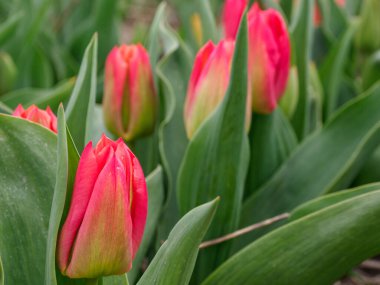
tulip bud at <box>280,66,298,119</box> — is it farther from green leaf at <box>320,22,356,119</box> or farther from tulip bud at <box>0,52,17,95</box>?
tulip bud at <box>0,52,17,95</box>

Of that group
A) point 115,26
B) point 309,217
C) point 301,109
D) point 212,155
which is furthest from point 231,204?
point 115,26

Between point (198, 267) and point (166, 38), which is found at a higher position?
point (166, 38)

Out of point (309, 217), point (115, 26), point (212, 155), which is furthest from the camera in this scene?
point (115, 26)

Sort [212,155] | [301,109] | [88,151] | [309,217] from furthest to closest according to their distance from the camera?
[301,109] → [212,155] → [309,217] → [88,151]

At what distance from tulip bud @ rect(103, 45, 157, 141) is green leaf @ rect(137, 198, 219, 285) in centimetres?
33

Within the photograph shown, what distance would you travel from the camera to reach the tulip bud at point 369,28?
1.50m

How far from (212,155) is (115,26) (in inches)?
36.4

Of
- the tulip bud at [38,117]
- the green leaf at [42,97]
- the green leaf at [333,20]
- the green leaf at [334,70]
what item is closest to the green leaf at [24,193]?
the tulip bud at [38,117]

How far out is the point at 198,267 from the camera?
105 centimetres

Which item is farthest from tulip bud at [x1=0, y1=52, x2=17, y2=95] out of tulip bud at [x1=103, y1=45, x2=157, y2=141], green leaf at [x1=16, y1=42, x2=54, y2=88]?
tulip bud at [x1=103, y1=45, x2=157, y2=141]

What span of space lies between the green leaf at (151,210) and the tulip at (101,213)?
0.29 metres

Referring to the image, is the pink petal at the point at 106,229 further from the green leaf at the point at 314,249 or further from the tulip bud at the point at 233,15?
the tulip bud at the point at 233,15

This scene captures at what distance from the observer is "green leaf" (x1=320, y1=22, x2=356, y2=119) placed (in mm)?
1398

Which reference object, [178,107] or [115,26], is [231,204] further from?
→ [115,26]
